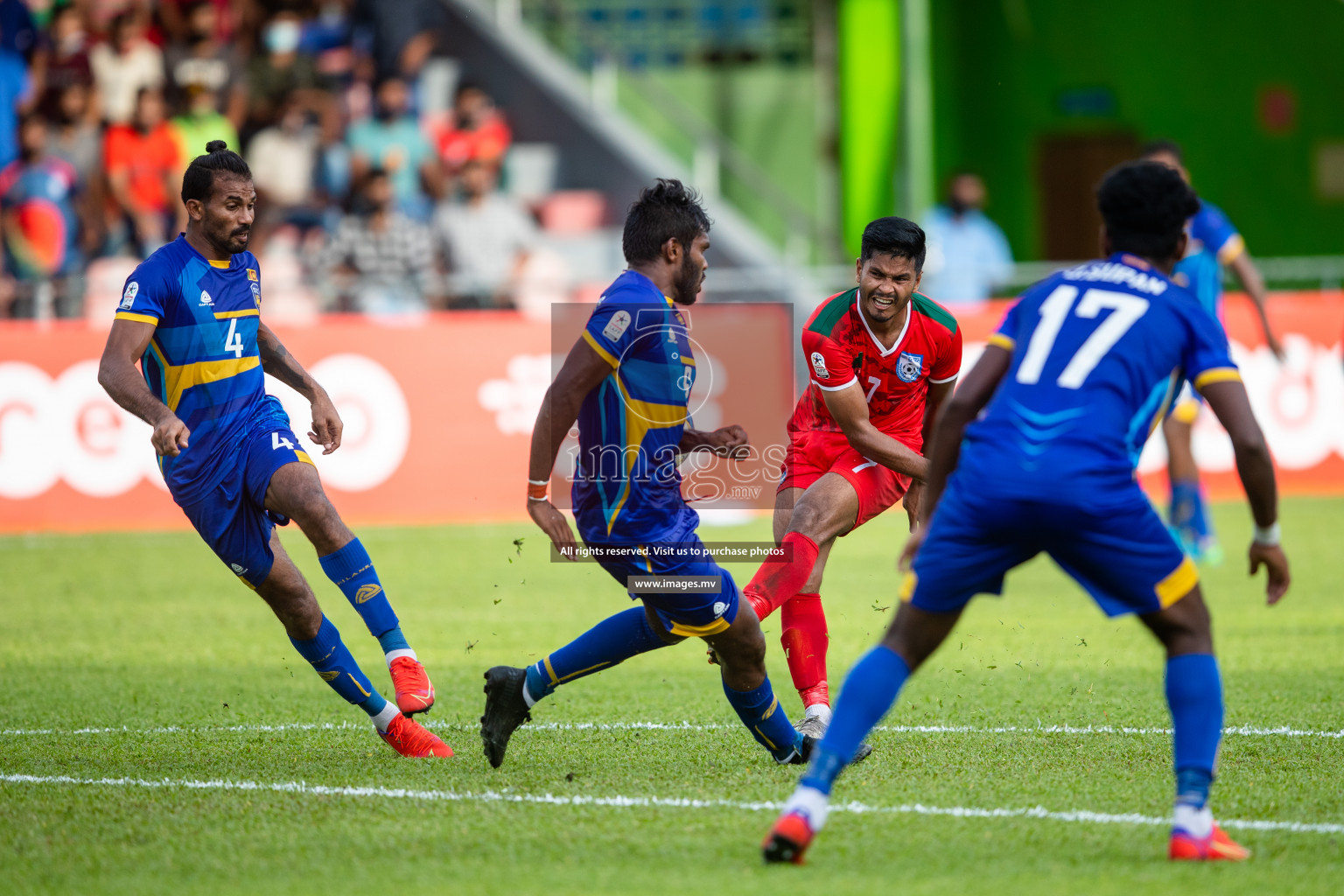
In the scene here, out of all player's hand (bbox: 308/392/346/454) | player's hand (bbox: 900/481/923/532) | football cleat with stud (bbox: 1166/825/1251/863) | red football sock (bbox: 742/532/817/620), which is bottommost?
football cleat with stud (bbox: 1166/825/1251/863)

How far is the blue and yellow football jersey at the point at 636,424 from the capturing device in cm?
494

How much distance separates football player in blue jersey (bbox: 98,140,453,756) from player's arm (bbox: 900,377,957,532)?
6.86 feet

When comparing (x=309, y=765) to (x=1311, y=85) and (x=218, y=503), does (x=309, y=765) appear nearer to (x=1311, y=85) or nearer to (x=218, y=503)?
(x=218, y=503)

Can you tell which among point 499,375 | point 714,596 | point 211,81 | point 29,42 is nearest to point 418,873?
point 714,596

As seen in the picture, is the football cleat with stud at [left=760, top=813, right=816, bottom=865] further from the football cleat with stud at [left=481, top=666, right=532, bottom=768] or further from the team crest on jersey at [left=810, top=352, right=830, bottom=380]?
the team crest on jersey at [left=810, top=352, right=830, bottom=380]

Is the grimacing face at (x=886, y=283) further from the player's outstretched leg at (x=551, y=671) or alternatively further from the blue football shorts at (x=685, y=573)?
the player's outstretched leg at (x=551, y=671)

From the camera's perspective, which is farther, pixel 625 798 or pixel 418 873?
pixel 625 798

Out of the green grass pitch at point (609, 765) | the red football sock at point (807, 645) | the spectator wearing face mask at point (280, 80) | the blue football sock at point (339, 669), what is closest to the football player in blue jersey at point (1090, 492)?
the green grass pitch at point (609, 765)

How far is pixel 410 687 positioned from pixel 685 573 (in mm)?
1298

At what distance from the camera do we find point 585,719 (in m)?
6.50

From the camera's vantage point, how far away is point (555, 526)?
5.06 m

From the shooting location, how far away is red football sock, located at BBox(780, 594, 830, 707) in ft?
19.8

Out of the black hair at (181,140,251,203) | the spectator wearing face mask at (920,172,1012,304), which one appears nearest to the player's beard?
the black hair at (181,140,251,203)

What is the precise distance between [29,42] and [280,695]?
13171mm
